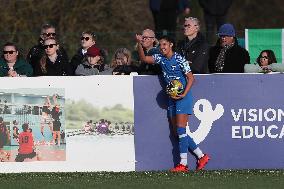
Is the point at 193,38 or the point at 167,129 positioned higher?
the point at 193,38

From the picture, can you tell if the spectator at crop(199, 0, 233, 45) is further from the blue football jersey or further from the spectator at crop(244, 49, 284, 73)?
the blue football jersey

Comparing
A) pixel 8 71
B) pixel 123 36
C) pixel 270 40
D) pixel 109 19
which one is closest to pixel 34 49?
pixel 8 71

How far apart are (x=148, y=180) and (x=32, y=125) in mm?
2175

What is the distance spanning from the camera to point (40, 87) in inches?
Result: 770

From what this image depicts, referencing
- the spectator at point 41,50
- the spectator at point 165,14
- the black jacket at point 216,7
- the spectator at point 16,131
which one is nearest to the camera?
the spectator at point 16,131

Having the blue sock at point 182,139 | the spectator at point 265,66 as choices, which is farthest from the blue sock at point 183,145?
the spectator at point 265,66

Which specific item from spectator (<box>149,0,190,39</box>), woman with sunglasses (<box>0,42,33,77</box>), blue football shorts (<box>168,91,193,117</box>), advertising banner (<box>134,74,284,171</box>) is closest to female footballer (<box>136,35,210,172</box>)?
blue football shorts (<box>168,91,193,117</box>)

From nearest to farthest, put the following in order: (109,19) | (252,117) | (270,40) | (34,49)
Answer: (252,117) → (34,49) → (270,40) → (109,19)

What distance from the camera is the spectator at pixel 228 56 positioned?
20031 mm

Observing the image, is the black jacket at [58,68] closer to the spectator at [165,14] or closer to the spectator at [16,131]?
the spectator at [16,131]

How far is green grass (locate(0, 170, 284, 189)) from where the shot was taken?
17.8 m

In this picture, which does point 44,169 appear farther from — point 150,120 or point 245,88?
point 245,88

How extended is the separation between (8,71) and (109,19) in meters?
11.3

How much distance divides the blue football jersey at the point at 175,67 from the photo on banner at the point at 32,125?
4.85 ft
